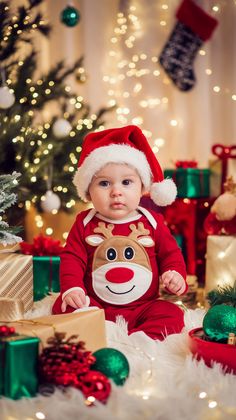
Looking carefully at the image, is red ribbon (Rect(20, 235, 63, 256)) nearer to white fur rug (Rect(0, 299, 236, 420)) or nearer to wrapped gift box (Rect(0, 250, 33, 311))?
wrapped gift box (Rect(0, 250, 33, 311))

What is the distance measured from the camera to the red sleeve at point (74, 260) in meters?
1.91

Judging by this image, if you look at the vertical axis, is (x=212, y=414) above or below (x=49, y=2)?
below

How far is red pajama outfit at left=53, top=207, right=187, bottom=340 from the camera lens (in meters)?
1.91

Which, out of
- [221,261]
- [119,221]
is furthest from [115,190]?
[221,261]

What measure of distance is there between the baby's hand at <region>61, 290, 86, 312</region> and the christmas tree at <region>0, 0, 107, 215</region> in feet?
3.17

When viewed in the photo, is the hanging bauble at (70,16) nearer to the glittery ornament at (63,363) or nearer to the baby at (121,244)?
the baby at (121,244)

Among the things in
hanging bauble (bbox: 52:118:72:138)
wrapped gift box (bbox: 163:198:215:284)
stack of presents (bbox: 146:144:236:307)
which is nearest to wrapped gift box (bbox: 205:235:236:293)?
stack of presents (bbox: 146:144:236:307)

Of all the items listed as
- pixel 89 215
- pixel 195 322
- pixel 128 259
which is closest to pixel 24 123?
pixel 89 215

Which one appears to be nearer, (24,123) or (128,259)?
(128,259)

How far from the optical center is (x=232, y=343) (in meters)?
1.58

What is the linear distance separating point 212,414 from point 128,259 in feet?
2.20

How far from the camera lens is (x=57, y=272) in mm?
2410

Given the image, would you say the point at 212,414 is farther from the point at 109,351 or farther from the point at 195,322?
the point at 195,322

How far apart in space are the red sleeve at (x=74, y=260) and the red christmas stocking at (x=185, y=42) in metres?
1.70
